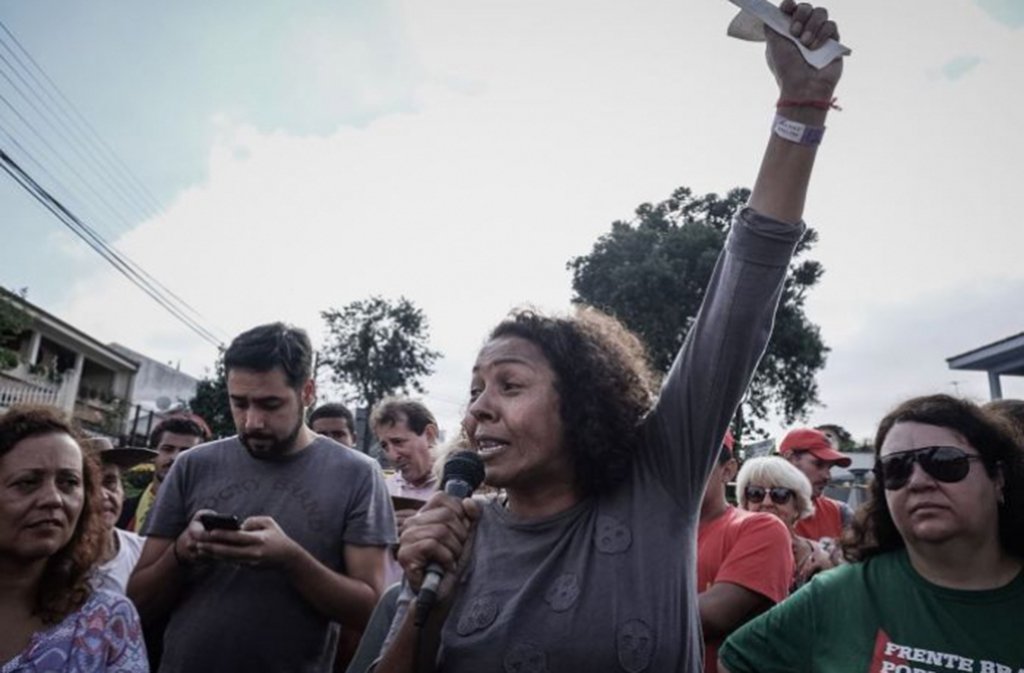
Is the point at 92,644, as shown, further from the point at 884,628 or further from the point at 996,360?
the point at 996,360

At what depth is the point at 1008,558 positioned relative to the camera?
245 centimetres

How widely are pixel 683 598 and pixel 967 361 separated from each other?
15366mm

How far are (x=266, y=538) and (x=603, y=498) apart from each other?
1530mm

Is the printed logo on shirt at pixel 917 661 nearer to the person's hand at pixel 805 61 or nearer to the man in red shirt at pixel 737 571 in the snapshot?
the man in red shirt at pixel 737 571

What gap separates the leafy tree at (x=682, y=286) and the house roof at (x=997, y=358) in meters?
10.6

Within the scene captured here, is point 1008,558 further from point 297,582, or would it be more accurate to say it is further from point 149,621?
point 149,621

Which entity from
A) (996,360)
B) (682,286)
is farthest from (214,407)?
(996,360)

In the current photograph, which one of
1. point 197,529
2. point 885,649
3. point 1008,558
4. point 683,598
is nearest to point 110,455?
point 197,529

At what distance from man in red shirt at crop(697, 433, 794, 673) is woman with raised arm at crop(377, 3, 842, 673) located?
1.37 meters

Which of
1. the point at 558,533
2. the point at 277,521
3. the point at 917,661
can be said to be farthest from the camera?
the point at 277,521

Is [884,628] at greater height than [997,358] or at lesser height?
lesser

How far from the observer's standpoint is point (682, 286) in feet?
85.6

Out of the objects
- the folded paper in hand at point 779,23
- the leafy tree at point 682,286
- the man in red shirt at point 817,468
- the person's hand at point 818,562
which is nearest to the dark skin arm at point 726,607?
the person's hand at point 818,562

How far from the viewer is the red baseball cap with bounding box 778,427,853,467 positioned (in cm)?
602
